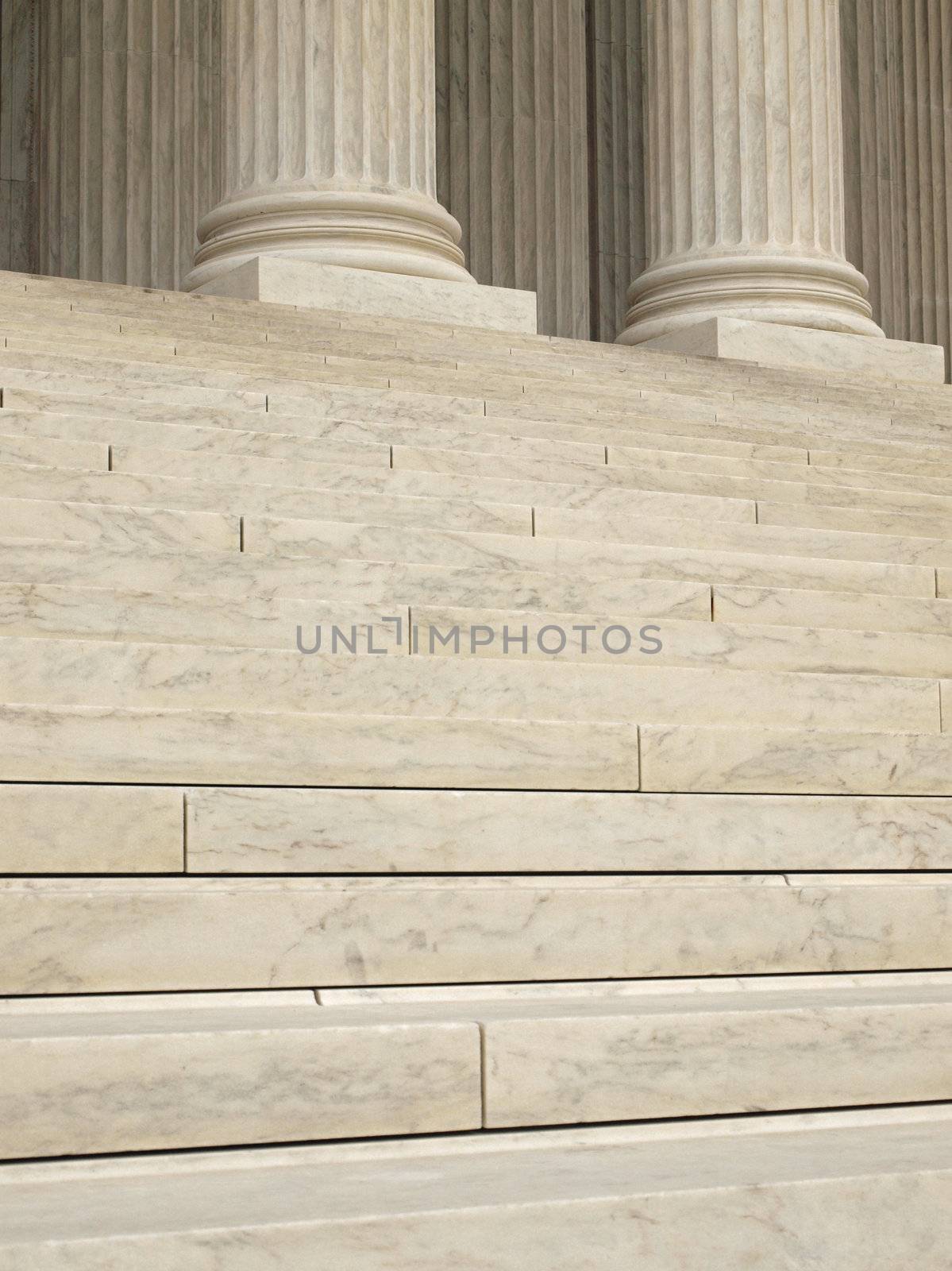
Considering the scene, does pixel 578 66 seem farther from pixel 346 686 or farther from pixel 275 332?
pixel 346 686

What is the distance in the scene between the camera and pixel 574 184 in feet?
125

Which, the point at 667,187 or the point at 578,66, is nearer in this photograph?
the point at 667,187

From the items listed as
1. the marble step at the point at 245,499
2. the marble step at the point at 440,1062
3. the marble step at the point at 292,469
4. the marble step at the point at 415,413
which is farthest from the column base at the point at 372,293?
the marble step at the point at 440,1062

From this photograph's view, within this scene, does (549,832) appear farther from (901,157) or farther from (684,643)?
(901,157)

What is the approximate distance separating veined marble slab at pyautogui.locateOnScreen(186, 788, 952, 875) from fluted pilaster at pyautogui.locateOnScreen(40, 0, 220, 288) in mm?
24641

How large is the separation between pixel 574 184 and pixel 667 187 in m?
12.6

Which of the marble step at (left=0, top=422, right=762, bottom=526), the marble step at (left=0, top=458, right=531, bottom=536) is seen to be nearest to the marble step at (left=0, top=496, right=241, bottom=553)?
the marble step at (left=0, top=458, right=531, bottom=536)

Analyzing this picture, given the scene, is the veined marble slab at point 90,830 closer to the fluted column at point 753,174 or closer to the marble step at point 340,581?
the marble step at point 340,581

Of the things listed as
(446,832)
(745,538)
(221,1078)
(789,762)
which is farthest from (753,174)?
(221,1078)

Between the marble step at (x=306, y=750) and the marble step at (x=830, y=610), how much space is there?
2813 millimetres

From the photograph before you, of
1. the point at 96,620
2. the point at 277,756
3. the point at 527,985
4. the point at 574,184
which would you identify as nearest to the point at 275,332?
the point at 96,620

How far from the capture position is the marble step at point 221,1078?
6223mm

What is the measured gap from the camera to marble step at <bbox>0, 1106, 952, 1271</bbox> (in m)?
5.43

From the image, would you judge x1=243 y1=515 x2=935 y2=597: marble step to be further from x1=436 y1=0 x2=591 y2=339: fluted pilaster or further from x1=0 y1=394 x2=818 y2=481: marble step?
x1=436 y1=0 x2=591 y2=339: fluted pilaster
